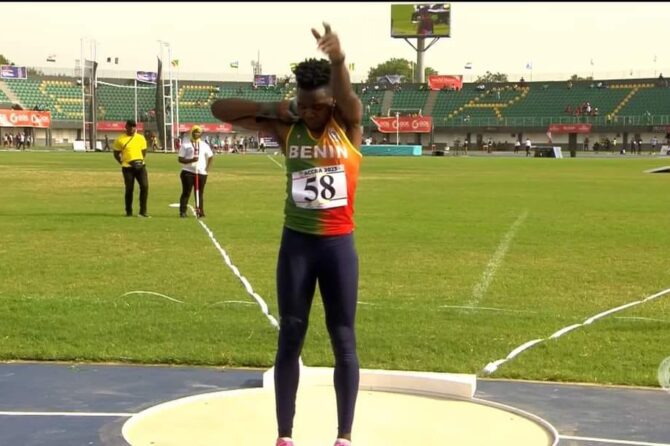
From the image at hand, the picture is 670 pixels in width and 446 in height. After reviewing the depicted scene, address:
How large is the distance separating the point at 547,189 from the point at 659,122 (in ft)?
200

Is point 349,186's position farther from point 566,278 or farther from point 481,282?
point 566,278

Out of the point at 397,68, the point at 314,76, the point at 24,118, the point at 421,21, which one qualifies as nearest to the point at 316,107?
the point at 314,76

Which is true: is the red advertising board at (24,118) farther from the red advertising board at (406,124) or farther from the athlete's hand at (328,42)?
the athlete's hand at (328,42)

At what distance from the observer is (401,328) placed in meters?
8.52

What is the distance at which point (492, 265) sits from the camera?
43.6ft

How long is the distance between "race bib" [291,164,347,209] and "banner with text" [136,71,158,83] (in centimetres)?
9685

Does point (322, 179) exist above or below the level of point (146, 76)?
below

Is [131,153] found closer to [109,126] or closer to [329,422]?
[329,422]

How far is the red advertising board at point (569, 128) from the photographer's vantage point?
90688mm

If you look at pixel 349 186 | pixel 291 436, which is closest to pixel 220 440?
pixel 291 436

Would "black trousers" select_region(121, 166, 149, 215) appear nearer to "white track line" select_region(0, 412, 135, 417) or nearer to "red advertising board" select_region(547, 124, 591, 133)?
"white track line" select_region(0, 412, 135, 417)

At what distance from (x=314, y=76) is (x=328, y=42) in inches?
11.4

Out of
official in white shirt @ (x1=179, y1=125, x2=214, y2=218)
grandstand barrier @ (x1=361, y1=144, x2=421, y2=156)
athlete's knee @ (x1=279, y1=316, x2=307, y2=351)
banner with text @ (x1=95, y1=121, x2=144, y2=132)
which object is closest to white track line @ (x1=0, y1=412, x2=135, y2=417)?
athlete's knee @ (x1=279, y1=316, x2=307, y2=351)

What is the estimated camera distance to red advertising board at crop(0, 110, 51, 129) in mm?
85000
